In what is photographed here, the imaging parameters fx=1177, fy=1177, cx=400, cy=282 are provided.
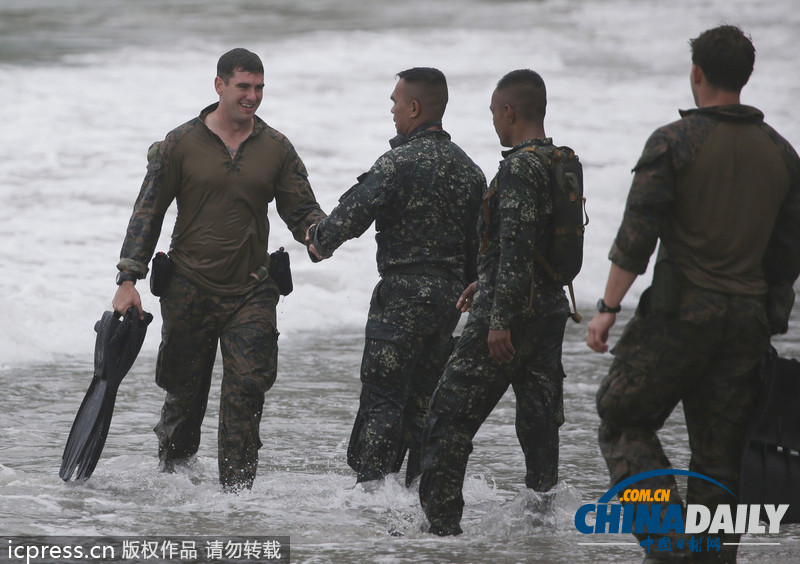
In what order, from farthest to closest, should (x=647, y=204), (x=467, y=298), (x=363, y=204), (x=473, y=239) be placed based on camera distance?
(x=473, y=239) < (x=363, y=204) < (x=467, y=298) < (x=647, y=204)

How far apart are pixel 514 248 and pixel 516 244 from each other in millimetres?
18

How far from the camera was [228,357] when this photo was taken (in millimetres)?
5676

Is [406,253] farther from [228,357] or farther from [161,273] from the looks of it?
[161,273]

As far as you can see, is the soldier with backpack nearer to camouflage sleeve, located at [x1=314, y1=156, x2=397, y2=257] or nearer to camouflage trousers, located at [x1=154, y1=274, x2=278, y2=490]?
camouflage sleeve, located at [x1=314, y1=156, x2=397, y2=257]

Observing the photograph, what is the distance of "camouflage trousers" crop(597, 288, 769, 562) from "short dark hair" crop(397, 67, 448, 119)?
1904mm

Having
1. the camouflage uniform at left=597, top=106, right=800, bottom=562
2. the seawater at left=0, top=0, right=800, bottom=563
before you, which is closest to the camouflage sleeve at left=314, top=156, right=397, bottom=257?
the seawater at left=0, top=0, right=800, bottom=563

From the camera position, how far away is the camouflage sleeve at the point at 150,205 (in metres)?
5.68

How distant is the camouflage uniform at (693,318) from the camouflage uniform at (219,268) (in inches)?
81.5

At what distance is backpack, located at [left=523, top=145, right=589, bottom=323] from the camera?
15.9 feet

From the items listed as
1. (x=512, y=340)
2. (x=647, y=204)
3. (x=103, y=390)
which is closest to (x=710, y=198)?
(x=647, y=204)

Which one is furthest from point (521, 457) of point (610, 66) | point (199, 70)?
point (610, 66)

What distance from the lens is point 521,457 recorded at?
663 cm

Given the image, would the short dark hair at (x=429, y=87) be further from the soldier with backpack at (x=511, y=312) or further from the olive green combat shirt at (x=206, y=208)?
the olive green combat shirt at (x=206, y=208)

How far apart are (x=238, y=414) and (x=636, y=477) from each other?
2.22m
